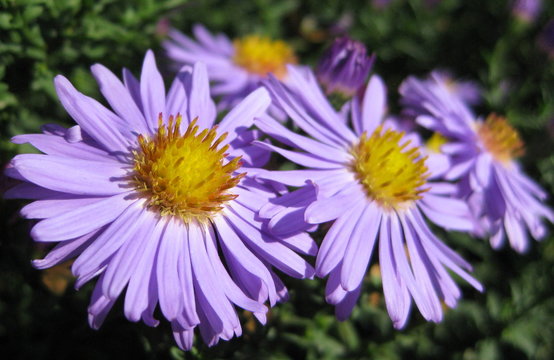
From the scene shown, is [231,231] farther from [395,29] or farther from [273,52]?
[395,29]

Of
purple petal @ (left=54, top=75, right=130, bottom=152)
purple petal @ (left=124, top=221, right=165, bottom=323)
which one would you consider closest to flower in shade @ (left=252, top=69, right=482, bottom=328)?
purple petal @ (left=124, top=221, right=165, bottom=323)

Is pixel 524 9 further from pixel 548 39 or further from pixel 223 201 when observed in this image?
pixel 223 201

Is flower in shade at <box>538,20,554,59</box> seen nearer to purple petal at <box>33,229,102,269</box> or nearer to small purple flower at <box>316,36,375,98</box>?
small purple flower at <box>316,36,375,98</box>

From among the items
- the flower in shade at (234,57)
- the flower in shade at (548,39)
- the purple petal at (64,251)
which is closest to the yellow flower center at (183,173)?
the purple petal at (64,251)

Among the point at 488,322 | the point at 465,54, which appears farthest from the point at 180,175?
the point at 465,54

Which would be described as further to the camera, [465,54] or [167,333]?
[465,54]

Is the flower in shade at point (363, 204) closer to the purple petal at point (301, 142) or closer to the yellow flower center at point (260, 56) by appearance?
the purple petal at point (301, 142)

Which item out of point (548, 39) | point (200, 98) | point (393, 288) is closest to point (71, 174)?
point (200, 98)
